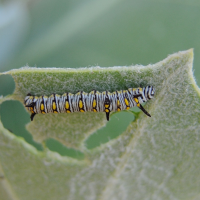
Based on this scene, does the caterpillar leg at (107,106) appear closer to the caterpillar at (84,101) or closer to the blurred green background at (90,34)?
the caterpillar at (84,101)

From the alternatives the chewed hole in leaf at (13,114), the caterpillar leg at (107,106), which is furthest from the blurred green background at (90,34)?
the caterpillar leg at (107,106)

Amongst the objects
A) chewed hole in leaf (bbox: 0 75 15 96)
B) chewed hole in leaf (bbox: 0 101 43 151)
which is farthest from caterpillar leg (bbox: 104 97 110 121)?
chewed hole in leaf (bbox: 0 75 15 96)

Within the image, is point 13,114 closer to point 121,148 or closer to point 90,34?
point 90,34

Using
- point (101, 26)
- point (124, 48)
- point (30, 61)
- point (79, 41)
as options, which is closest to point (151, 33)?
point (124, 48)

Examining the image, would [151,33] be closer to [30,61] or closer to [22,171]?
[30,61]

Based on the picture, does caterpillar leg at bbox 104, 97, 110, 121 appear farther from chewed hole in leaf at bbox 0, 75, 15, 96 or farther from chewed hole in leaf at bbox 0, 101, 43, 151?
chewed hole in leaf at bbox 0, 75, 15, 96

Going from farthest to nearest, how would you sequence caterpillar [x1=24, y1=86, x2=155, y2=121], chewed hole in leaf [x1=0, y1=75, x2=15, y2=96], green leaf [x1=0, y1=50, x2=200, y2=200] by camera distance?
1. chewed hole in leaf [x1=0, y1=75, x2=15, y2=96]
2. caterpillar [x1=24, y1=86, x2=155, y2=121]
3. green leaf [x1=0, y1=50, x2=200, y2=200]

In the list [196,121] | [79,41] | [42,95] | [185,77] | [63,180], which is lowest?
[63,180]
